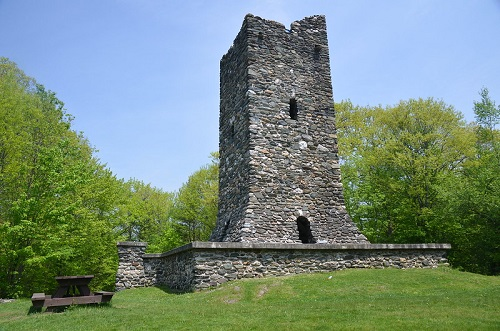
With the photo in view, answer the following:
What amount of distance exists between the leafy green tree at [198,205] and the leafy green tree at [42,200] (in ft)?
25.0

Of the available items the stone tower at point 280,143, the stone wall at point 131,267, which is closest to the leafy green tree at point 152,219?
the stone wall at point 131,267

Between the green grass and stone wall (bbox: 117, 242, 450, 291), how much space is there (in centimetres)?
67

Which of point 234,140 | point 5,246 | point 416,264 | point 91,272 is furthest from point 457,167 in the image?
point 5,246

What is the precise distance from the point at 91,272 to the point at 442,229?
67.2 ft

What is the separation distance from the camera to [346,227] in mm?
14766

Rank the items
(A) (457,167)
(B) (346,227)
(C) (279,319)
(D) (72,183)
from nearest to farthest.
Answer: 1. (C) (279,319)
2. (B) (346,227)
3. (D) (72,183)
4. (A) (457,167)

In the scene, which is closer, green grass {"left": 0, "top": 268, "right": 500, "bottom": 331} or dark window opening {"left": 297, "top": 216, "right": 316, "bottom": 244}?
green grass {"left": 0, "top": 268, "right": 500, "bottom": 331}

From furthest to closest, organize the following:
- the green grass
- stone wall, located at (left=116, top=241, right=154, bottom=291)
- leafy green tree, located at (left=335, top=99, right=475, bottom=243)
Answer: leafy green tree, located at (left=335, top=99, right=475, bottom=243)
stone wall, located at (left=116, top=241, right=154, bottom=291)
the green grass

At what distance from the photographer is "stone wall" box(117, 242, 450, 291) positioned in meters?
11.2

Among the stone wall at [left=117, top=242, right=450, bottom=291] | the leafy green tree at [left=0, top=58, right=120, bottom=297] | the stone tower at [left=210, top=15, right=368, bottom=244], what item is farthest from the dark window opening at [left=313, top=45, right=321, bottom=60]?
the leafy green tree at [left=0, top=58, right=120, bottom=297]

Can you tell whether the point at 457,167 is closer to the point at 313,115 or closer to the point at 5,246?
the point at 313,115

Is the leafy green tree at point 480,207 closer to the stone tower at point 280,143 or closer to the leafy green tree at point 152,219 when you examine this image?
the stone tower at point 280,143

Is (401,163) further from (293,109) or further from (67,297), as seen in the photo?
(67,297)

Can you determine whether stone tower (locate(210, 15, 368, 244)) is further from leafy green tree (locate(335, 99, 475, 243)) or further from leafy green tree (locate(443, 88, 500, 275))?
leafy green tree (locate(335, 99, 475, 243))
